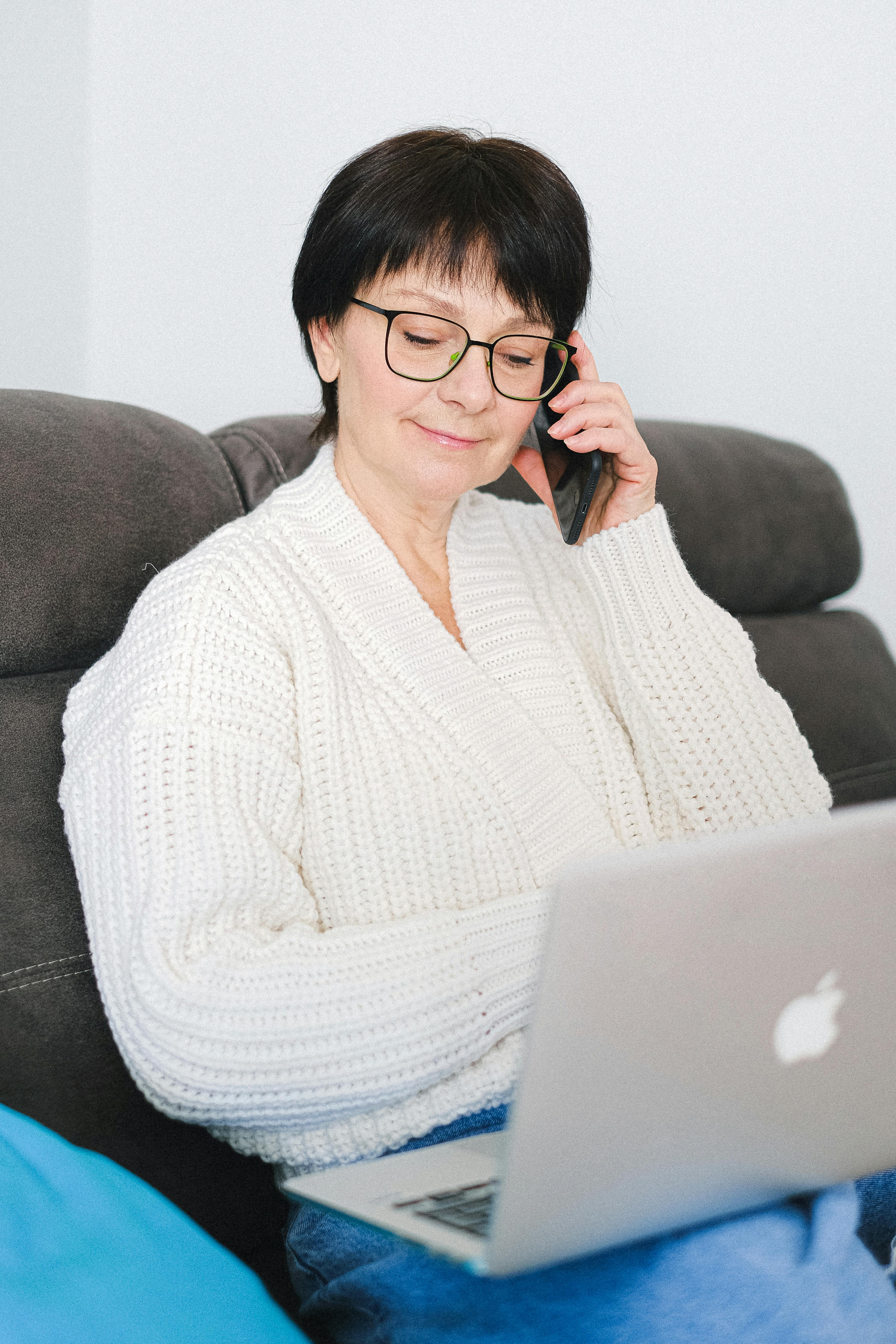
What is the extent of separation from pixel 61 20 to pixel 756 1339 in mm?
2104

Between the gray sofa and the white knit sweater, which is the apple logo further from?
the gray sofa

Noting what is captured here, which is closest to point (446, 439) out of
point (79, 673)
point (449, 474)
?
point (449, 474)

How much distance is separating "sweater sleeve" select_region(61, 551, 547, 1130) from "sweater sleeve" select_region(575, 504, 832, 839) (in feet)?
1.10

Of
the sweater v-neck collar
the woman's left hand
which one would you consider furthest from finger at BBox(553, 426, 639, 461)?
the sweater v-neck collar

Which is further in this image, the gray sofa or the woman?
the gray sofa

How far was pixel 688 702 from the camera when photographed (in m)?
1.29

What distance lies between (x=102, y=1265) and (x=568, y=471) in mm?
1008

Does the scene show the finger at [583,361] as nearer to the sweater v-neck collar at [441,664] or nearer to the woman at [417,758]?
the woman at [417,758]

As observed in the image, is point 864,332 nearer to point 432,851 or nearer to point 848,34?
point 848,34

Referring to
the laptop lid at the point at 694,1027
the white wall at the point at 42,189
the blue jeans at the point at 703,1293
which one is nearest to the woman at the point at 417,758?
the blue jeans at the point at 703,1293

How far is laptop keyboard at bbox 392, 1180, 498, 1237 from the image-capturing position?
2.11ft

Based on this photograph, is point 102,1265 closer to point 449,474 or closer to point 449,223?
point 449,474

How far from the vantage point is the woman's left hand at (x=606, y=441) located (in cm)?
133

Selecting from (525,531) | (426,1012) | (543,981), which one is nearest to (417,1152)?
(426,1012)
